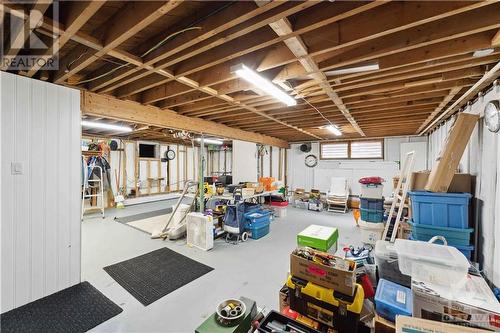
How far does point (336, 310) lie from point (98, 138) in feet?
27.6

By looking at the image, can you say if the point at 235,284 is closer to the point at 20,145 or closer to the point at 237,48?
the point at 237,48

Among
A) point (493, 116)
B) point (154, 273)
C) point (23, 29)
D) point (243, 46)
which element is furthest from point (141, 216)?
point (493, 116)

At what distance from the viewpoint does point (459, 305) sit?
1.34 metres

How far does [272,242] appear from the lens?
4.25 meters

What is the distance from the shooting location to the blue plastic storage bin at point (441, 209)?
7.82ft

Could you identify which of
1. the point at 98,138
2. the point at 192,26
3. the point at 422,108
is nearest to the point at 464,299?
the point at 192,26

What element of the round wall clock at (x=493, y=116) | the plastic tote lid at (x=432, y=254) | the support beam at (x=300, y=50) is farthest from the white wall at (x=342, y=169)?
the plastic tote lid at (x=432, y=254)

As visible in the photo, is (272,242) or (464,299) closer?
(464,299)

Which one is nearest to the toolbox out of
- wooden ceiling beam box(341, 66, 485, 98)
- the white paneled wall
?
wooden ceiling beam box(341, 66, 485, 98)

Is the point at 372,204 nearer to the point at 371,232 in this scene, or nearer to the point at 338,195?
the point at 371,232

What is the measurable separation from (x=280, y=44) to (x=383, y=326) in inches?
96.1

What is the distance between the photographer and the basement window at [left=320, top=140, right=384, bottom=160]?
7.74 metres

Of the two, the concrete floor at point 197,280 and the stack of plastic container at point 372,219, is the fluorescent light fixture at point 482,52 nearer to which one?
the stack of plastic container at point 372,219

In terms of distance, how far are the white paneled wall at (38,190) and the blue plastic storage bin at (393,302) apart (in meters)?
3.35
